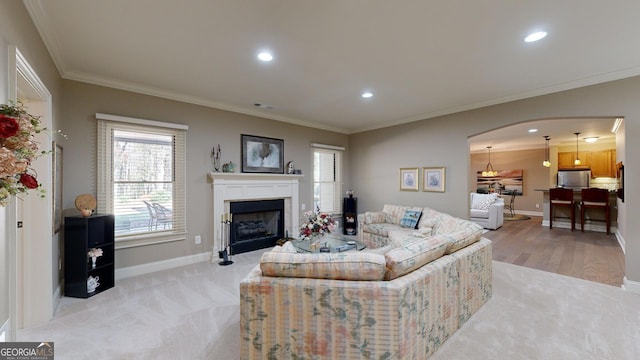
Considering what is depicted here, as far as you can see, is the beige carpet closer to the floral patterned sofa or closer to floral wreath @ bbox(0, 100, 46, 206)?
the floral patterned sofa

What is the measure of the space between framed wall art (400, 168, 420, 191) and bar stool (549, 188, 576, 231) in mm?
4877

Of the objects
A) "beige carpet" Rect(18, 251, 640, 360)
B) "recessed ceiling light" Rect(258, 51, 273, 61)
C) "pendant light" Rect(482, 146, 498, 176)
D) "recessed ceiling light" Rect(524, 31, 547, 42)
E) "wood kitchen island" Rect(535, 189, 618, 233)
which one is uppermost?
"recessed ceiling light" Rect(258, 51, 273, 61)

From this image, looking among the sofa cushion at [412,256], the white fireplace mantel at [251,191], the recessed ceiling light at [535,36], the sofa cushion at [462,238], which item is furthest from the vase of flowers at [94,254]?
the recessed ceiling light at [535,36]

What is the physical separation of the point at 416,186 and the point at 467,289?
3.07 meters

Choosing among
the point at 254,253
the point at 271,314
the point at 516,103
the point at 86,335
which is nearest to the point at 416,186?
the point at 516,103

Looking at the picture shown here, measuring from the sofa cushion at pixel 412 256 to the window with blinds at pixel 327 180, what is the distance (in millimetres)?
3895

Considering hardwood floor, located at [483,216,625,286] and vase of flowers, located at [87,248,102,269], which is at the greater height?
vase of flowers, located at [87,248,102,269]

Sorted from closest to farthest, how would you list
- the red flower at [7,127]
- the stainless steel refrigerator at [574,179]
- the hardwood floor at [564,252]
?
1. the red flower at [7,127]
2. the hardwood floor at [564,252]
3. the stainless steel refrigerator at [574,179]

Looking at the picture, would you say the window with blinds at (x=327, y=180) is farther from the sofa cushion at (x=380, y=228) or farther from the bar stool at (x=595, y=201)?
the bar stool at (x=595, y=201)

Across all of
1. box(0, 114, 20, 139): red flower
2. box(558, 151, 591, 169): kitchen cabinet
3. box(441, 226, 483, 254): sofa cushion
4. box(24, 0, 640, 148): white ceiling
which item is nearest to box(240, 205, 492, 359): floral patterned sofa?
box(441, 226, 483, 254): sofa cushion

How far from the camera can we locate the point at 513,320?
2523 mm

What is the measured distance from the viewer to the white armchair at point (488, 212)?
7.10 m

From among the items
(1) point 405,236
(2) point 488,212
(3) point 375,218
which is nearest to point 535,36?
(1) point 405,236

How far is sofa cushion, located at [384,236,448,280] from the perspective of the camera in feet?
6.21
